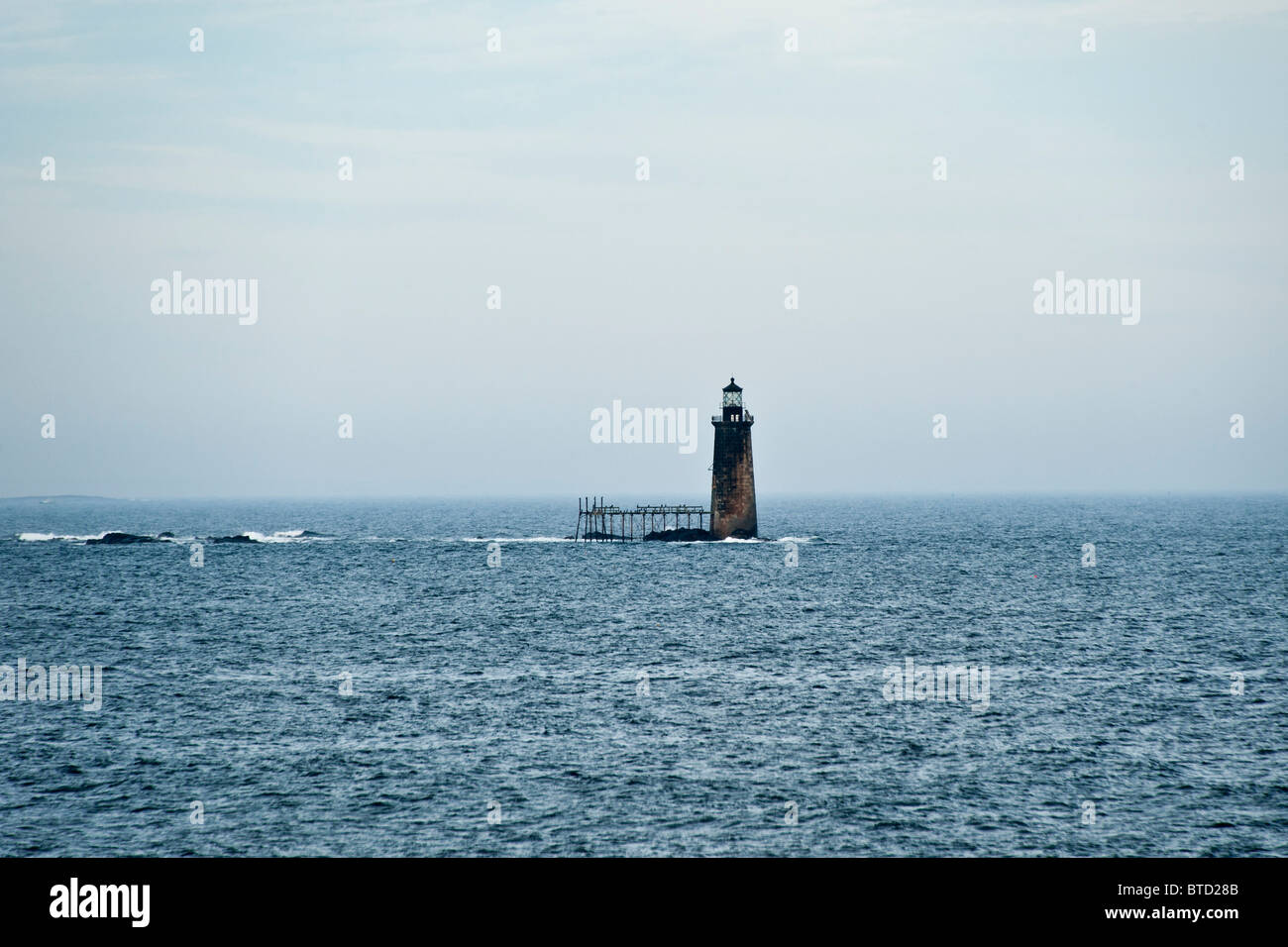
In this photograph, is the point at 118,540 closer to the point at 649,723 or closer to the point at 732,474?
the point at 732,474

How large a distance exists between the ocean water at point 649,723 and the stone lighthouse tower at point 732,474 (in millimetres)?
17311

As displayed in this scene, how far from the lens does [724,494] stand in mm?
93938

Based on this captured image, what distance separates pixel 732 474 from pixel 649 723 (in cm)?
5930

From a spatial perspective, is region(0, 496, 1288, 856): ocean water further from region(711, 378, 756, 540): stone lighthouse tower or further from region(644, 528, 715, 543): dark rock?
region(644, 528, 715, 543): dark rock

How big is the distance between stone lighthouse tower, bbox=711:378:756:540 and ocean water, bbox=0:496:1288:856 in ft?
56.8

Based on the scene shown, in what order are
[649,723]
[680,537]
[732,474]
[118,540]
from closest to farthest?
[649,723]
[732,474]
[680,537]
[118,540]

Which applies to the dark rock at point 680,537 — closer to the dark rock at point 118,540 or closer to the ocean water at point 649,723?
the ocean water at point 649,723

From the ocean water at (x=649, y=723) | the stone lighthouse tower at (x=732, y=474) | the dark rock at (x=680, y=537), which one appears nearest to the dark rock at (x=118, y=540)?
the ocean water at (x=649, y=723)

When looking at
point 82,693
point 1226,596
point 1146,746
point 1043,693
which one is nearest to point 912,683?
point 1043,693

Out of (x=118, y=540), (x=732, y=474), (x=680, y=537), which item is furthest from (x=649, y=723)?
(x=118, y=540)

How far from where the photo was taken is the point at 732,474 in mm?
91750

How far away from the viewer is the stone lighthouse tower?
291ft
